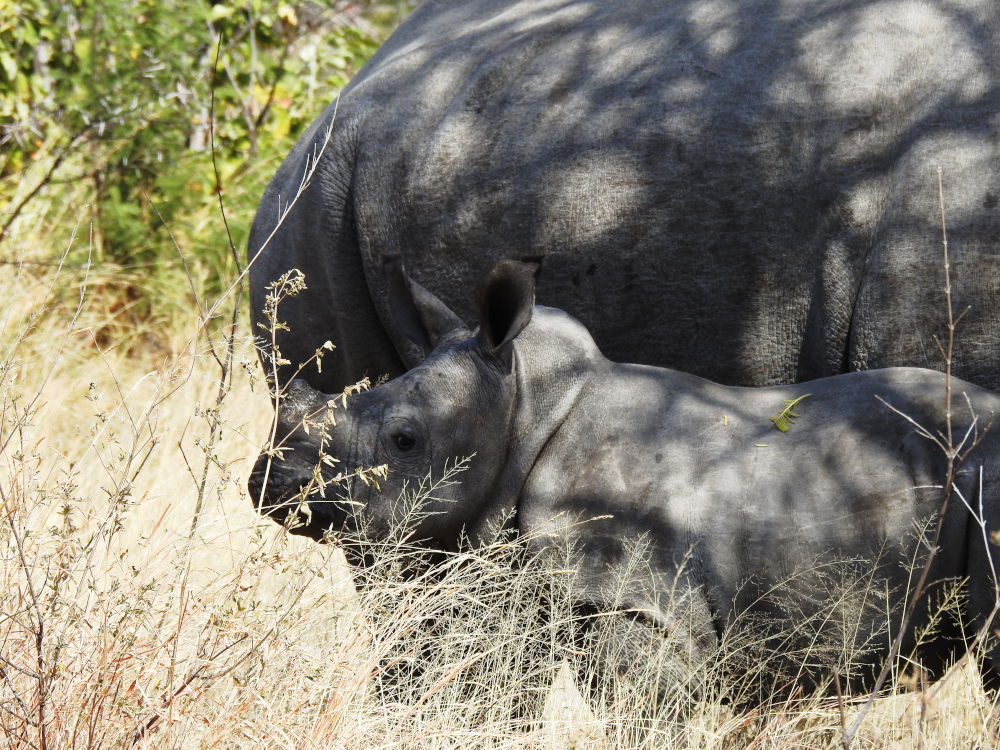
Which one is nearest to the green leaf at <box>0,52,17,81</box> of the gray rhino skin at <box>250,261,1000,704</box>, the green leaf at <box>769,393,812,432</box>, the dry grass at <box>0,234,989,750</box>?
the dry grass at <box>0,234,989,750</box>

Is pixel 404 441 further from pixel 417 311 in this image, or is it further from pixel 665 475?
pixel 665 475

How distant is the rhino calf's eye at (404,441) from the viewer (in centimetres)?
365

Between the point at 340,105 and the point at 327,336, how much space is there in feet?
2.96

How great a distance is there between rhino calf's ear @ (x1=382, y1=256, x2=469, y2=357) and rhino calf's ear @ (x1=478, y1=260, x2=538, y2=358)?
263mm

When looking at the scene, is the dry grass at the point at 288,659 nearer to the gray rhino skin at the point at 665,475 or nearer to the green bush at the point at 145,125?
the gray rhino skin at the point at 665,475

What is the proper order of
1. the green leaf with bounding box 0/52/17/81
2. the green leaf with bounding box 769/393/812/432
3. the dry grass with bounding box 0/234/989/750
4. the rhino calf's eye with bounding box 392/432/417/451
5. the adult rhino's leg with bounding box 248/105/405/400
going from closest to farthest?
the dry grass with bounding box 0/234/989/750 < the green leaf with bounding box 769/393/812/432 < the rhino calf's eye with bounding box 392/432/417/451 < the adult rhino's leg with bounding box 248/105/405/400 < the green leaf with bounding box 0/52/17/81

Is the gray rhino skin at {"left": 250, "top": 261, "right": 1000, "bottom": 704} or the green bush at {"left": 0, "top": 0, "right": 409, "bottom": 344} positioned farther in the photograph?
the green bush at {"left": 0, "top": 0, "right": 409, "bottom": 344}

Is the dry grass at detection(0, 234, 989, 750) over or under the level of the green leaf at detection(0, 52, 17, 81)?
under

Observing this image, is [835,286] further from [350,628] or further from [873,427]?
[350,628]

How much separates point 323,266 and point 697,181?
153 centimetres

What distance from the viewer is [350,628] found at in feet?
11.1

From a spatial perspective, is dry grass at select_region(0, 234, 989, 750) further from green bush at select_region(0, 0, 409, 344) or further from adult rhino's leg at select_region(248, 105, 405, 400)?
green bush at select_region(0, 0, 409, 344)

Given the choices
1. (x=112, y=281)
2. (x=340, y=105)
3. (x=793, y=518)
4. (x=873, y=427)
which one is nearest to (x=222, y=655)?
(x=793, y=518)

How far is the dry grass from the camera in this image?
293 centimetres
